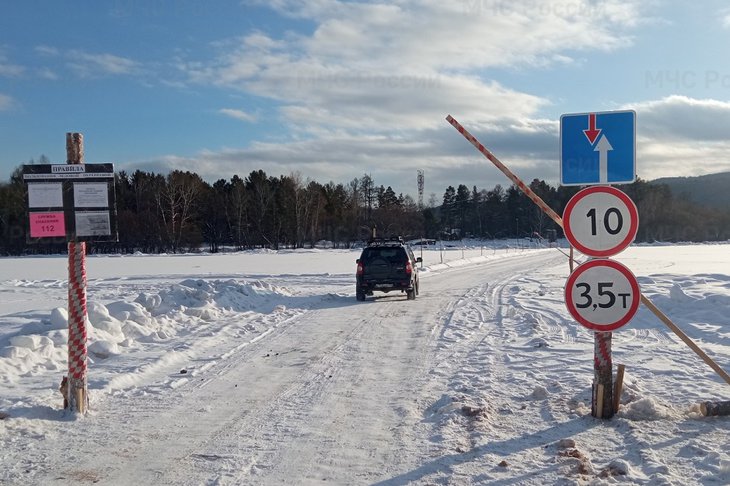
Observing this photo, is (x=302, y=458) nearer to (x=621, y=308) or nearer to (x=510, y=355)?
(x=621, y=308)

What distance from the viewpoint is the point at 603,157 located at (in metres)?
6.48

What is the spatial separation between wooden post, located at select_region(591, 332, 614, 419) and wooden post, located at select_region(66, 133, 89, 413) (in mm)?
5490

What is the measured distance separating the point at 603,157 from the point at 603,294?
4.64 feet

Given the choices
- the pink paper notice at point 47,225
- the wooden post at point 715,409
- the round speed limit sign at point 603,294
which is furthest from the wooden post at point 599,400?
the pink paper notice at point 47,225

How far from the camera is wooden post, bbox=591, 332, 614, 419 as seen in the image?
6.41 metres

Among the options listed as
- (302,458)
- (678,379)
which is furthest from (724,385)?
(302,458)

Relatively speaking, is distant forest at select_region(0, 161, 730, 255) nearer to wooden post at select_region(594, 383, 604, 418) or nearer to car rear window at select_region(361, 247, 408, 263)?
car rear window at select_region(361, 247, 408, 263)

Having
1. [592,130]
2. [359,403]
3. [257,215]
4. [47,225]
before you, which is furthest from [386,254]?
[257,215]

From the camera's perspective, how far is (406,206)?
138 meters

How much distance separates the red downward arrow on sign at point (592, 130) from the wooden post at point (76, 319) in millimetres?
5628

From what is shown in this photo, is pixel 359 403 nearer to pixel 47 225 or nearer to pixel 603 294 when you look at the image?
pixel 603 294

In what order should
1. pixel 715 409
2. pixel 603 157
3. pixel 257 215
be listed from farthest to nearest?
pixel 257 215
pixel 603 157
pixel 715 409

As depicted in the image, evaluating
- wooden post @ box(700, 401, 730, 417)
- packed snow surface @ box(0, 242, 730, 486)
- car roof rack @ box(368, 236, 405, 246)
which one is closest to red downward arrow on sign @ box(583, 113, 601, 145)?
packed snow surface @ box(0, 242, 730, 486)

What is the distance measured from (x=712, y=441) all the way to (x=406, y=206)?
5234 inches
